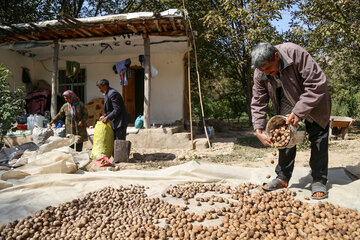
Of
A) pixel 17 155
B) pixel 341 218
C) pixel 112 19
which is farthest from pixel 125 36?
pixel 341 218

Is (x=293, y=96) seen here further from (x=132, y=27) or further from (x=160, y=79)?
(x=160, y=79)

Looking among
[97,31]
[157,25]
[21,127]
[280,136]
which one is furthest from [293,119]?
[21,127]

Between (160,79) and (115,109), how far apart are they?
414 cm

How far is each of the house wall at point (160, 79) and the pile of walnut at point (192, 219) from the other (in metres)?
6.07

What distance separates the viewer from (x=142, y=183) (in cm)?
320

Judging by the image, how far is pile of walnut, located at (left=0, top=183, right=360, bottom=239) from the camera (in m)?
2.01

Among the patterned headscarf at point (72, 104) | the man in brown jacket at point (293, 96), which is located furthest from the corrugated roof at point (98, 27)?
the man in brown jacket at point (293, 96)

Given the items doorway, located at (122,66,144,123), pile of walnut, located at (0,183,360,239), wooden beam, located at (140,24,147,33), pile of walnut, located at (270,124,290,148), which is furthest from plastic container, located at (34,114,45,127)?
pile of walnut, located at (270,124,290,148)

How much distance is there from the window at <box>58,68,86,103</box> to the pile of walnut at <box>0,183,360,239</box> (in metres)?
7.13

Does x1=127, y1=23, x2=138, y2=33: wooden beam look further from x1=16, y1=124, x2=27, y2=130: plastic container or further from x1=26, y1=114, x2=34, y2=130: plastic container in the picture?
x1=16, y1=124, x2=27, y2=130: plastic container

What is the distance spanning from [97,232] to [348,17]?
8782mm

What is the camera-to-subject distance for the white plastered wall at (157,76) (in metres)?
8.59

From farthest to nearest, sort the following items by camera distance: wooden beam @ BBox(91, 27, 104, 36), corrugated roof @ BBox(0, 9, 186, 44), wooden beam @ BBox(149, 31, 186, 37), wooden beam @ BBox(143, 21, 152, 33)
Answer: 1. wooden beam @ BBox(149, 31, 186, 37)
2. wooden beam @ BBox(91, 27, 104, 36)
3. wooden beam @ BBox(143, 21, 152, 33)
4. corrugated roof @ BBox(0, 9, 186, 44)

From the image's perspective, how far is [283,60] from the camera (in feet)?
7.95
